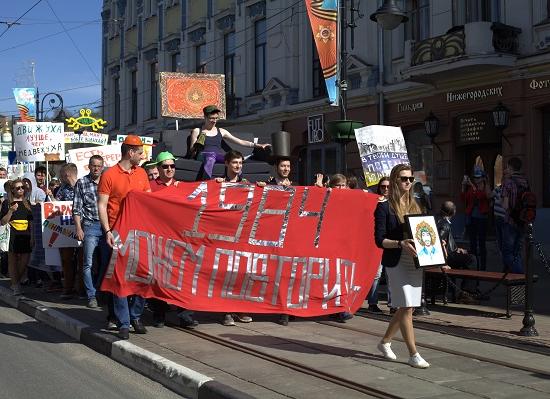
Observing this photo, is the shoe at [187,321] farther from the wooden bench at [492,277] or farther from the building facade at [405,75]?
the building facade at [405,75]

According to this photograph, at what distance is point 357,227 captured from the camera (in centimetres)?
845

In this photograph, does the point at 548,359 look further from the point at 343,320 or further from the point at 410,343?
the point at 343,320

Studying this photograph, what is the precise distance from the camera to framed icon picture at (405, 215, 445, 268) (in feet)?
19.5

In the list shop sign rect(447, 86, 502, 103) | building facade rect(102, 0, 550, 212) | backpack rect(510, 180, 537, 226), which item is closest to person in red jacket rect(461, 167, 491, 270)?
building facade rect(102, 0, 550, 212)

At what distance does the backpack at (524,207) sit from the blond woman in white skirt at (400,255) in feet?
17.9

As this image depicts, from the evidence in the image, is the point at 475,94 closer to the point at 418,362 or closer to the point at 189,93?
the point at 189,93

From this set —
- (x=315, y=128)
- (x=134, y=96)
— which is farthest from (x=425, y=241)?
(x=134, y=96)

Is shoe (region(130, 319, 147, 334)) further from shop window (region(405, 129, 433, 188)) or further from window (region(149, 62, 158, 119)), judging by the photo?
window (region(149, 62, 158, 119))

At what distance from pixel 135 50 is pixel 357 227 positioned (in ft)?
94.8

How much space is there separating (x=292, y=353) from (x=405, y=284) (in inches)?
50.6

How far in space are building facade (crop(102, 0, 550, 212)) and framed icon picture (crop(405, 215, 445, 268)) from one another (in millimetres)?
6148

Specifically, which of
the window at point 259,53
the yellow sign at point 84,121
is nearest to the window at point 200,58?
the window at point 259,53

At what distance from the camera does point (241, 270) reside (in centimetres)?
806

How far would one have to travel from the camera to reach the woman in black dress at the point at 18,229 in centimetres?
1107
